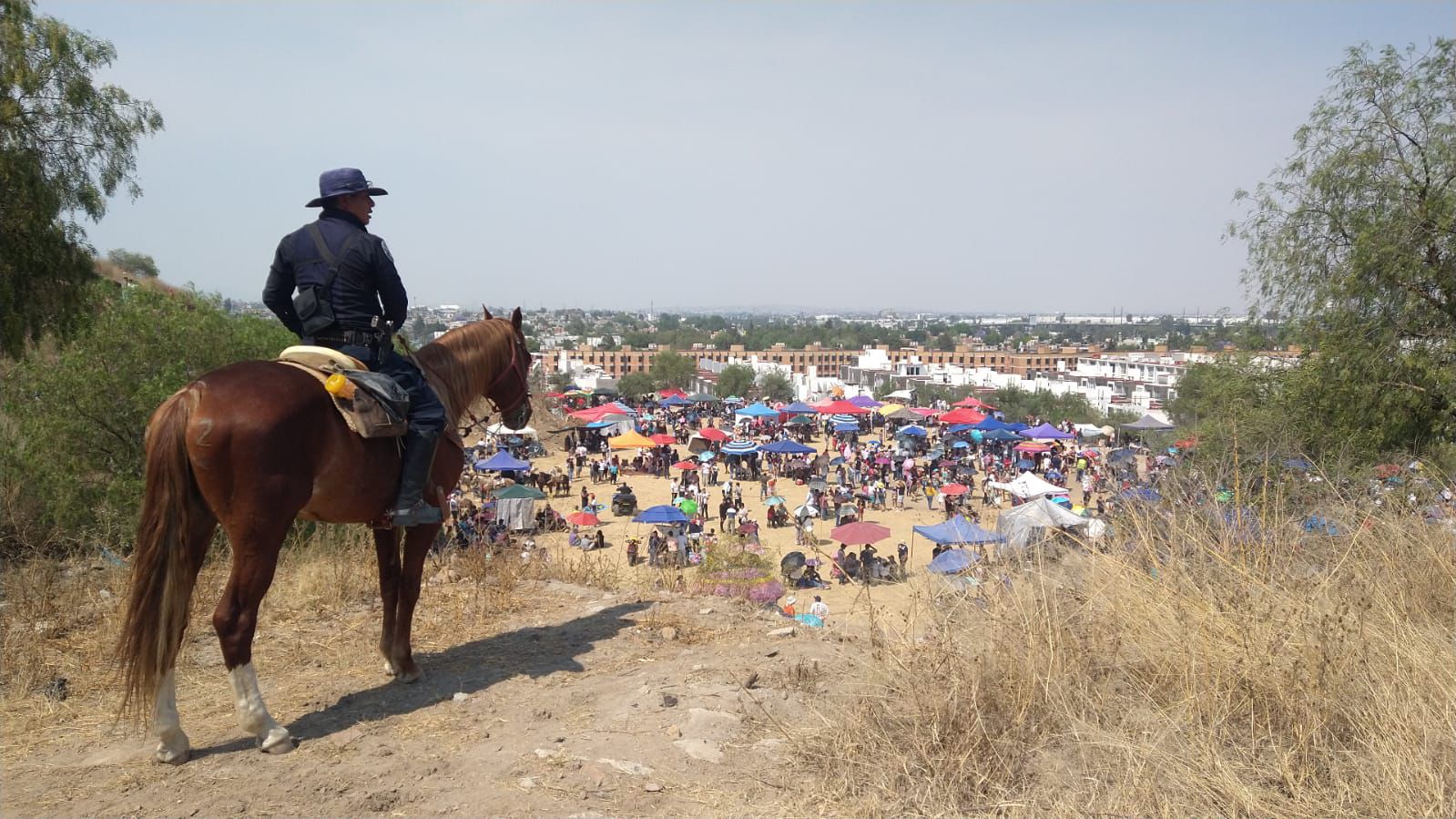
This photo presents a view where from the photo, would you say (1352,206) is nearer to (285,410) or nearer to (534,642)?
(534,642)

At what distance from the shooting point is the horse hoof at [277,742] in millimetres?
3697

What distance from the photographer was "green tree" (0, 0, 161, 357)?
8.81 meters

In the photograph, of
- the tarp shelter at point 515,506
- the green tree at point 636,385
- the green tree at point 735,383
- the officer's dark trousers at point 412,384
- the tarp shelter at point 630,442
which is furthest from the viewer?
the green tree at point 735,383

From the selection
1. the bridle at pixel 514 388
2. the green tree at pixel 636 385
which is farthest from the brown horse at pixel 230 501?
the green tree at pixel 636 385

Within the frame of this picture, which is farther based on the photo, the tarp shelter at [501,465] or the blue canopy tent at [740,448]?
the blue canopy tent at [740,448]

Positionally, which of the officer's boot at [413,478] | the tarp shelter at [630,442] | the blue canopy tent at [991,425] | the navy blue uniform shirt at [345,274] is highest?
the navy blue uniform shirt at [345,274]

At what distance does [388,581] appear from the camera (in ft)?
15.7

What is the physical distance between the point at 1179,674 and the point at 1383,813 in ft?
2.87

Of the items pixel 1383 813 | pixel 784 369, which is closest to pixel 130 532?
pixel 1383 813

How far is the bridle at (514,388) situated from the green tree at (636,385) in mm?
72325

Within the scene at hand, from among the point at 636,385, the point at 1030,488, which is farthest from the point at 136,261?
the point at 1030,488

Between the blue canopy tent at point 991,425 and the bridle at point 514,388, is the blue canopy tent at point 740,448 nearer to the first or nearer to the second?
the blue canopy tent at point 991,425

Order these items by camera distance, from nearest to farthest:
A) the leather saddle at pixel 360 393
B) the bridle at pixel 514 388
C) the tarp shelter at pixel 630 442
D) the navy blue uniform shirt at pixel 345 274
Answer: the leather saddle at pixel 360 393, the navy blue uniform shirt at pixel 345 274, the bridle at pixel 514 388, the tarp shelter at pixel 630 442

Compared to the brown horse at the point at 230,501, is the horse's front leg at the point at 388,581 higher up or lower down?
lower down
